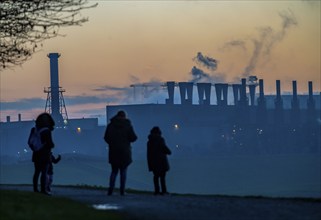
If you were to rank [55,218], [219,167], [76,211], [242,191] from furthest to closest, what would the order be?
1. [219,167]
2. [242,191]
3. [76,211]
4. [55,218]

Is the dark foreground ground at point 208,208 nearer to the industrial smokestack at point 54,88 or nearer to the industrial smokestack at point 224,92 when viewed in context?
the industrial smokestack at point 54,88

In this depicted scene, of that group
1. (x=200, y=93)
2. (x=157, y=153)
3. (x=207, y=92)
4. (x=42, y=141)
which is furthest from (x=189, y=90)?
(x=42, y=141)

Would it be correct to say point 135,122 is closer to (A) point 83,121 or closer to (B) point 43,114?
(A) point 83,121

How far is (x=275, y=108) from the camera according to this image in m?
149

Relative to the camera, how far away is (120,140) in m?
17.0

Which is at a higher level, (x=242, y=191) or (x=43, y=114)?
(x=43, y=114)

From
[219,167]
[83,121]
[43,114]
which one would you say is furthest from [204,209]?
[83,121]

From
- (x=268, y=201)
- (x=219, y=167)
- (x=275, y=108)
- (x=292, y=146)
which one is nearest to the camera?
(x=268, y=201)

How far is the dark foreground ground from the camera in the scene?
12.5 m

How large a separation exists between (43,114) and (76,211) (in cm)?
403

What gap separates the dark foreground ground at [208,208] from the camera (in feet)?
41.0

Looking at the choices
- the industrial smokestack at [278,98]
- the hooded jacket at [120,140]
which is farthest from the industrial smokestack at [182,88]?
the hooded jacket at [120,140]

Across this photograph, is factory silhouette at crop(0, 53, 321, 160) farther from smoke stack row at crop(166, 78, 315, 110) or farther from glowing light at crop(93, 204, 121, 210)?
glowing light at crop(93, 204, 121, 210)

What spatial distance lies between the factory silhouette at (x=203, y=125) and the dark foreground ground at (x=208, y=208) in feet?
364
